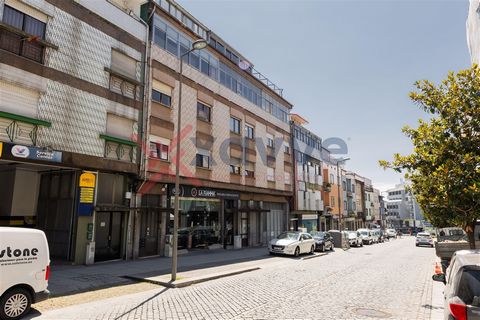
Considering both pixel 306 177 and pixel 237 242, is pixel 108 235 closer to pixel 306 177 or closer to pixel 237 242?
pixel 237 242

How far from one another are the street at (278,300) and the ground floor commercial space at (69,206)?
6.73 meters

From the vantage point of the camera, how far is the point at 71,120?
14891 millimetres

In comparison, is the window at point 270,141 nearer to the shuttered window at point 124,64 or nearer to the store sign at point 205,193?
the store sign at point 205,193

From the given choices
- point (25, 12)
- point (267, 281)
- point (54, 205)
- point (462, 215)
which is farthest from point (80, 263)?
point (462, 215)

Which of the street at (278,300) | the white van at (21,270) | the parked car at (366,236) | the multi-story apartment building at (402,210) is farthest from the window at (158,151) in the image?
the multi-story apartment building at (402,210)

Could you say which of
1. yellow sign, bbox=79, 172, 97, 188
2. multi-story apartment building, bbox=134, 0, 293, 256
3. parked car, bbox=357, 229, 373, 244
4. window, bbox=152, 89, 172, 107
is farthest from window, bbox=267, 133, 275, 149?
yellow sign, bbox=79, 172, 97, 188

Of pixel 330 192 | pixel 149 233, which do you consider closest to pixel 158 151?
pixel 149 233

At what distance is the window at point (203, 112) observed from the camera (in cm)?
2328

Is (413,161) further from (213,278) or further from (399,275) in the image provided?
(213,278)

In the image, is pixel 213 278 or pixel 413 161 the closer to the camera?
pixel 413 161

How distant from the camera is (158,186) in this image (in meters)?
19.4

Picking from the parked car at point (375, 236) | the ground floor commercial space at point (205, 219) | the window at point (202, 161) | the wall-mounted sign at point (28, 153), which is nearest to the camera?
the wall-mounted sign at point (28, 153)

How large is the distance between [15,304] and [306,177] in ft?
116

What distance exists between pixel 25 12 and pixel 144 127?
287 inches
